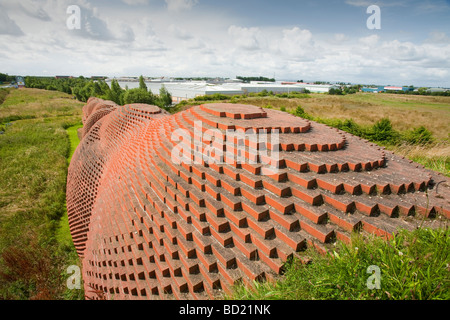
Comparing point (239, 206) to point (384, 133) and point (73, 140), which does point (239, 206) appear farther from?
point (73, 140)

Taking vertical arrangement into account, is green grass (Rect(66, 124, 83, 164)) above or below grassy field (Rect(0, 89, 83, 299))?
above

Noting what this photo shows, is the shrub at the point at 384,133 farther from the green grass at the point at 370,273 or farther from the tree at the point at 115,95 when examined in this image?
the tree at the point at 115,95

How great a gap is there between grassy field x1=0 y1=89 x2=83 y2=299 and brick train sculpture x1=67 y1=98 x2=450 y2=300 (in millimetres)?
2457

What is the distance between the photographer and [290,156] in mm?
3133

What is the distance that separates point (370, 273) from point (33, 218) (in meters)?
12.1

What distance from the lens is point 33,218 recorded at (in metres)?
8.89

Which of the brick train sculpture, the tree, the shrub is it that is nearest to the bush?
the shrub

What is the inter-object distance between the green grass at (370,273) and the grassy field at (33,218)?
17.3 ft

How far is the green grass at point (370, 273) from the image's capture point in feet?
5.35

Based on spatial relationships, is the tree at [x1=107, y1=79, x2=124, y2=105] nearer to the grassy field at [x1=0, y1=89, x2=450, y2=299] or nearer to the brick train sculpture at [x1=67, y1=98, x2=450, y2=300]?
the grassy field at [x1=0, y1=89, x2=450, y2=299]

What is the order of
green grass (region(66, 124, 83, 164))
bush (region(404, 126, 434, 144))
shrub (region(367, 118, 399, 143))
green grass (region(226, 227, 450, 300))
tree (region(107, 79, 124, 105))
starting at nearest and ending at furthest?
1. green grass (region(226, 227, 450, 300))
2. bush (region(404, 126, 434, 144))
3. shrub (region(367, 118, 399, 143))
4. green grass (region(66, 124, 83, 164))
5. tree (region(107, 79, 124, 105))

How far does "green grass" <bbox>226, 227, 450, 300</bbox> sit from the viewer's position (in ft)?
5.35

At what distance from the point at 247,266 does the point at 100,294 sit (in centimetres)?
288

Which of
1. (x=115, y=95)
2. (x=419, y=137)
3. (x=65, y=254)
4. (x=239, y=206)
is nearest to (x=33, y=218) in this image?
(x=65, y=254)
